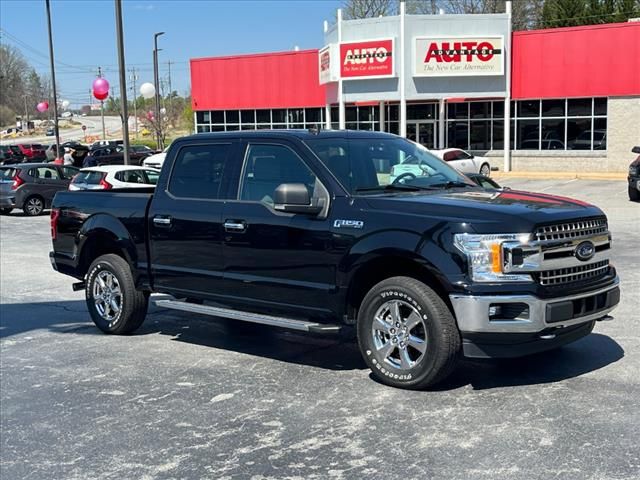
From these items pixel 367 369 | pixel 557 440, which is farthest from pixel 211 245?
pixel 557 440

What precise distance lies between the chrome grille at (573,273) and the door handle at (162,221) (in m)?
3.46

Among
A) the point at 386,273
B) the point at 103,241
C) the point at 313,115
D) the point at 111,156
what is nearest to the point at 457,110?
the point at 313,115

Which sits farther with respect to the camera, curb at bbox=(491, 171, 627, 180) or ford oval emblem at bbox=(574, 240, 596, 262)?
curb at bbox=(491, 171, 627, 180)

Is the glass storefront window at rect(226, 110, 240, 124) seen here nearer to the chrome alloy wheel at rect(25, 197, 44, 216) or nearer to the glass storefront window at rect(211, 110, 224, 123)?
the glass storefront window at rect(211, 110, 224, 123)

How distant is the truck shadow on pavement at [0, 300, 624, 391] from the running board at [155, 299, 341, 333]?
0.53 m

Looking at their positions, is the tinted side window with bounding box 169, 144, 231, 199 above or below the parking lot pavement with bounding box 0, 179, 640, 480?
above

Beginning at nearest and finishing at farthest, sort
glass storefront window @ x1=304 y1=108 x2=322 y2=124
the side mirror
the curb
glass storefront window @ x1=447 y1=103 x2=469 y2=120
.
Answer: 1. the side mirror
2. the curb
3. glass storefront window @ x1=447 y1=103 x2=469 y2=120
4. glass storefront window @ x1=304 y1=108 x2=322 y2=124

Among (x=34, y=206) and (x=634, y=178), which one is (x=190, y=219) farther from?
(x=34, y=206)

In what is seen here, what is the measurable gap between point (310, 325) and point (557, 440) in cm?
216

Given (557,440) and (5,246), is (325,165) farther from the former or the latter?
(5,246)

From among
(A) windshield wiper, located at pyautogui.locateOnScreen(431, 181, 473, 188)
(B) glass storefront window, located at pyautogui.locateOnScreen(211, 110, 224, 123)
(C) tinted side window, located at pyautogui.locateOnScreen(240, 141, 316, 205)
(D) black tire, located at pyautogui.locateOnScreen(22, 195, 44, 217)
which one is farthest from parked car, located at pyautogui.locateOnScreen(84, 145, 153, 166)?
(A) windshield wiper, located at pyautogui.locateOnScreen(431, 181, 473, 188)

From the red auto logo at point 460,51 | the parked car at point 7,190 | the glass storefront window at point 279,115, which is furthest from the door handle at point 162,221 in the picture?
the glass storefront window at point 279,115

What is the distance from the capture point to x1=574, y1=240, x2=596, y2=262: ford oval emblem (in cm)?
557

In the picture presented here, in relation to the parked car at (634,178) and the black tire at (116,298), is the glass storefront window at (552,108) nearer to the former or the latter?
the parked car at (634,178)
